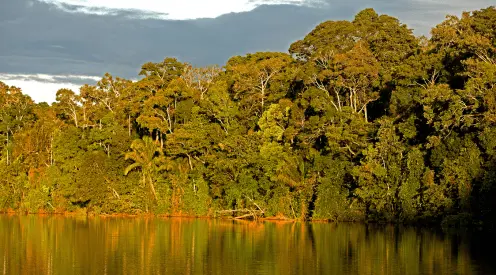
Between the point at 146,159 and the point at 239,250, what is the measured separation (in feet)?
82.9

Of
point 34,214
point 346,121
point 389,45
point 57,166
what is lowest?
point 34,214

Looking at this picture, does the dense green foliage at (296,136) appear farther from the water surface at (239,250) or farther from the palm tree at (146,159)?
the water surface at (239,250)

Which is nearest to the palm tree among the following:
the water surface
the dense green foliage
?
the dense green foliage

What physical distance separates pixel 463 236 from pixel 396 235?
3265 millimetres

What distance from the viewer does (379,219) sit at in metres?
41.9

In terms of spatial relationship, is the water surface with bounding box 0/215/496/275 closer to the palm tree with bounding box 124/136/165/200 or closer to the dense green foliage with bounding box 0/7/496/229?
the dense green foliage with bounding box 0/7/496/229

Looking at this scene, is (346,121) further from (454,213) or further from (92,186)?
(92,186)

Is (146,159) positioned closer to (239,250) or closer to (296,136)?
(296,136)

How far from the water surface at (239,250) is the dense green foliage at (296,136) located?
11.4 ft

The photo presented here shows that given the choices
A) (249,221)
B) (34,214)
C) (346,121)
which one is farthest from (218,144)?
(34,214)

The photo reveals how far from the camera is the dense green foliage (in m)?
38.1

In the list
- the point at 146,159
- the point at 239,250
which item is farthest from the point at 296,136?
the point at 239,250

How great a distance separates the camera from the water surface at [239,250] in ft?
75.2

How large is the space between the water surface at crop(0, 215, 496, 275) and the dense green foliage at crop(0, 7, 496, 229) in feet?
11.4
